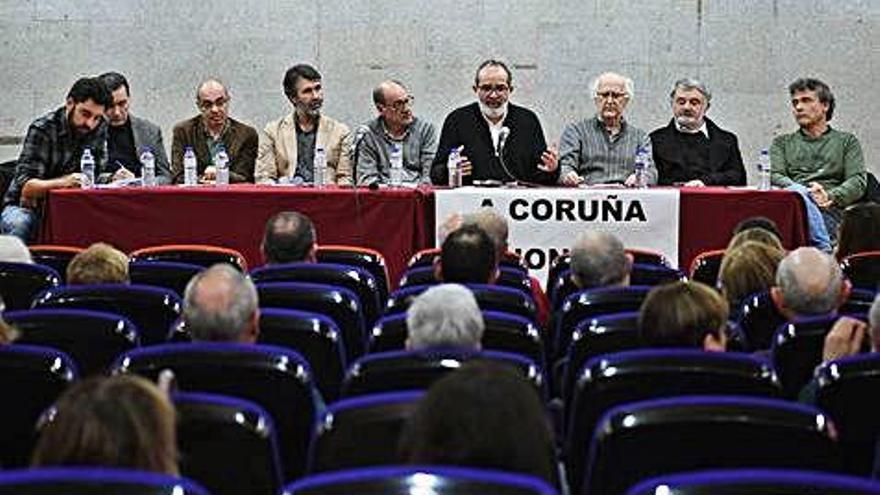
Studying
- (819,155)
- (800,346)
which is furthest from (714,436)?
(819,155)

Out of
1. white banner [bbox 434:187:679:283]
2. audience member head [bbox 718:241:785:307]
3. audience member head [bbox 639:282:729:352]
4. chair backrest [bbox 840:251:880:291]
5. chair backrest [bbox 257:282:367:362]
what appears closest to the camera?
audience member head [bbox 639:282:729:352]

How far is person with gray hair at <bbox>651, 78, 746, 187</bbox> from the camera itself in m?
8.88

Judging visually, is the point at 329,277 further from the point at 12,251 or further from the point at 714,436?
the point at 714,436

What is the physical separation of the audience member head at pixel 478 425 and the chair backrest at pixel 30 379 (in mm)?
1334

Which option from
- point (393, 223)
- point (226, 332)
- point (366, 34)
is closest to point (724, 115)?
point (366, 34)

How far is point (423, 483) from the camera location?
94.0 inches

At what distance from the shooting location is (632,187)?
26.7 ft

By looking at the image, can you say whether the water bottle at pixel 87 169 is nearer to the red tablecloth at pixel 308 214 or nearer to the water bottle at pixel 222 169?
the red tablecloth at pixel 308 214

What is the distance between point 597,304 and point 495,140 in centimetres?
394

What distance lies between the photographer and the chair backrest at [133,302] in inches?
196

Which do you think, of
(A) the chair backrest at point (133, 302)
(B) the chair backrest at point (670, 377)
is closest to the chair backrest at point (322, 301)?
(A) the chair backrest at point (133, 302)

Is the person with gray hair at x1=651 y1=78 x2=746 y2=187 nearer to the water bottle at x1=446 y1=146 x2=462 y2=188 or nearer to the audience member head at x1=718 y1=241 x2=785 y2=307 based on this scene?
the water bottle at x1=446 y1=146 x2=462 y2=188

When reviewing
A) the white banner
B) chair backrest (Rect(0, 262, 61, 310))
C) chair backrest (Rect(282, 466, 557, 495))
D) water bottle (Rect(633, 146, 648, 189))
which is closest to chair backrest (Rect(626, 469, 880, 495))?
A: chair backrest (Rect(282, 466, 557, 495))

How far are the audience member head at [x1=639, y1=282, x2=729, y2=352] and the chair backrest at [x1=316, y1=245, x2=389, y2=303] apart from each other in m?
2.39
